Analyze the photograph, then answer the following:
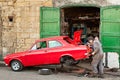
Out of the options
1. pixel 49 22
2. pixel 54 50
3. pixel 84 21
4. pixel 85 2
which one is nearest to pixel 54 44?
pixel 54 50

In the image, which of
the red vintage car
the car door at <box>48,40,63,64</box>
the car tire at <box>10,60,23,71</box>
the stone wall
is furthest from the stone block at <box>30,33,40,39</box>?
the car door at <box>48,40,63,64</box>

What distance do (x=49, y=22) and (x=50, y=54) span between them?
9.30 ft

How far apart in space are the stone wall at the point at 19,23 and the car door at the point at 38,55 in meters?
2.39

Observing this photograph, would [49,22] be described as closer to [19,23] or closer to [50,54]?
[19,23]

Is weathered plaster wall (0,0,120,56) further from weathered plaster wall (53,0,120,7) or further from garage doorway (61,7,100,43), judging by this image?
garage doorway (61,7,100,43)

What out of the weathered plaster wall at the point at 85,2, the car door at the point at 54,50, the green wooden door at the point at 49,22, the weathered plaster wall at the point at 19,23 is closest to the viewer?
the car door at the point at 54,50

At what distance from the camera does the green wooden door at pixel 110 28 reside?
16.8m

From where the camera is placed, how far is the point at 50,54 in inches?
630

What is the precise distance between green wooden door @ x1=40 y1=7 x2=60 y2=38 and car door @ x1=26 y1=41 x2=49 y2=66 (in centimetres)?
190

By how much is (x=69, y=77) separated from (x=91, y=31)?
6034 mm

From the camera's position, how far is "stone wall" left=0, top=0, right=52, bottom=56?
18.8 meters

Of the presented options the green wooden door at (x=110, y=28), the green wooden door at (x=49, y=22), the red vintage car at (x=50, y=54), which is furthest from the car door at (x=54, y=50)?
the green wooden door at (x=110, y=28)

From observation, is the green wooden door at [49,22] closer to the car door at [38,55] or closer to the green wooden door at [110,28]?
the car door at [38,55]

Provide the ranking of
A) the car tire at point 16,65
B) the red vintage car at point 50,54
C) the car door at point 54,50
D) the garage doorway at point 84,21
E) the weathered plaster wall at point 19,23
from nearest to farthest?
1. the red vintage car at point 50,54
2. the car door at point 54,50
3. the car tire at point 16,65
4. the weathered plaster wall at point 19,23
5. the garage doorway at point 84,21
